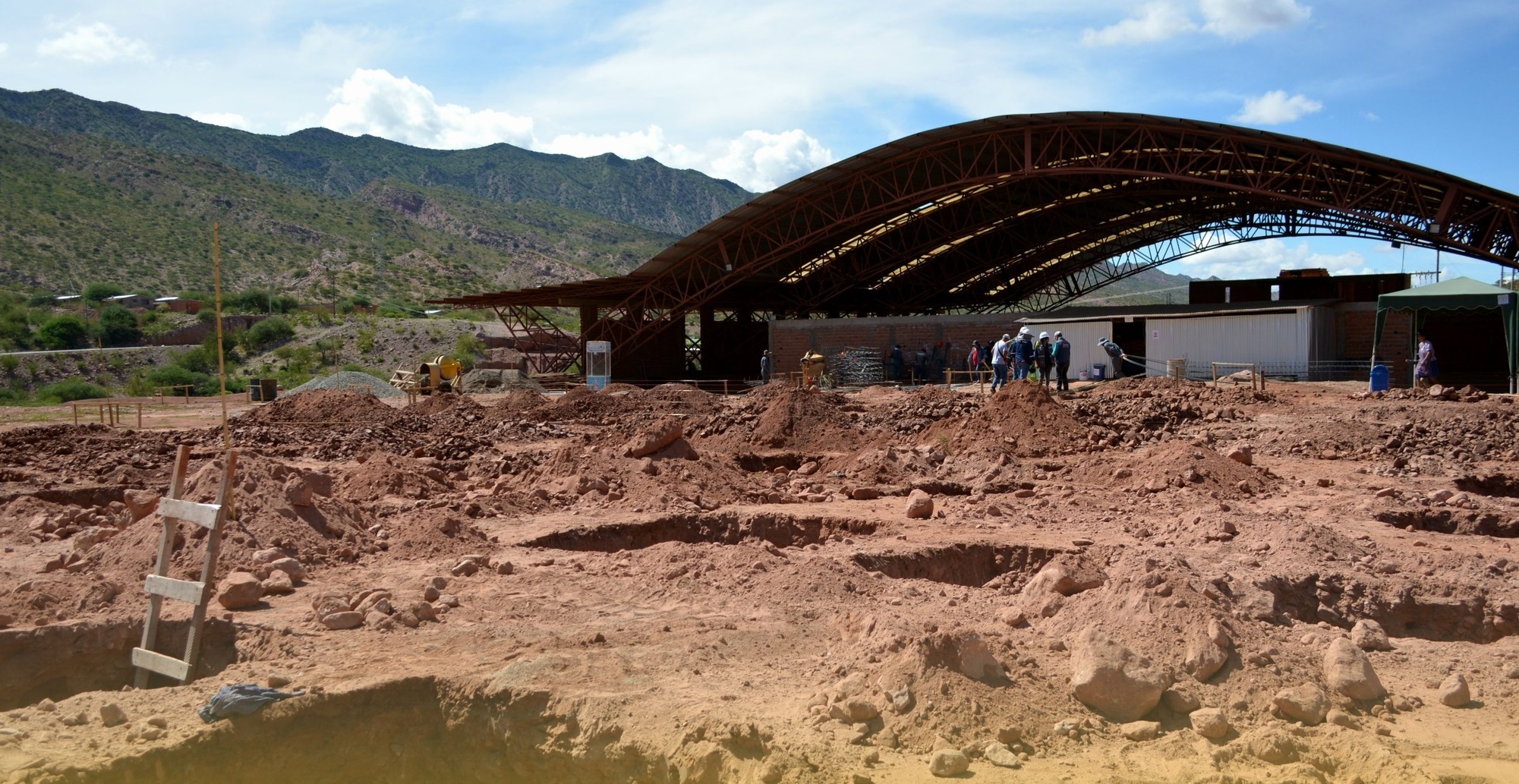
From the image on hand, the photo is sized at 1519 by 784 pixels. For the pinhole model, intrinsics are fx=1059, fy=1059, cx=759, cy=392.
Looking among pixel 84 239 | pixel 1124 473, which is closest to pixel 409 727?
pixel 1124 473

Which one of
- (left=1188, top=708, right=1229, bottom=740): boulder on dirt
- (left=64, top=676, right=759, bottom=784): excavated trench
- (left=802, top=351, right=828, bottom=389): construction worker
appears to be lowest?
(left=64, top=676, right=759, bottom=784): excavated trench

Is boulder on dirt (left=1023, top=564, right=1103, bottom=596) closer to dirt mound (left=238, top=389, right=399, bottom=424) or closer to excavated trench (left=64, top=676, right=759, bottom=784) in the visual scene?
excavated trench (left=64, top=676, right=759, bottom=784)

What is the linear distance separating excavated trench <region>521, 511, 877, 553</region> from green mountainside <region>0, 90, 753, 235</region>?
135678mm

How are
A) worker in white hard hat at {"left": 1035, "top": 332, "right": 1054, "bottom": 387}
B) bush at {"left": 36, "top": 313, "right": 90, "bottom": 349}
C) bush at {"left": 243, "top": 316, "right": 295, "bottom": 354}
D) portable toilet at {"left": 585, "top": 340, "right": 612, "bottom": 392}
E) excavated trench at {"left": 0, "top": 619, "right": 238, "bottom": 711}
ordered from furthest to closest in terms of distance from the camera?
1. bush at {"left": 243, "top": 316, "right": 295, "bottom": 354}
2. bush at {"left": 36, "top": 313, "right": 90, "bottom": 349}
3. portable toilet at {"left": 585, "top": 340, "right": 612, "bottom": 392}
4. worker in white hard hat at {"left": 1035, "top": 332, "right": 1054, "bottom": 387}
5. excavated trench at {"left": 0, "top": 619, "right": 238, "bottom": 711}

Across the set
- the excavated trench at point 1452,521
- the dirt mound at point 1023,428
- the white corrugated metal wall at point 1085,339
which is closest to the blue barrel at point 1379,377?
the dirt mound at point 1023,428

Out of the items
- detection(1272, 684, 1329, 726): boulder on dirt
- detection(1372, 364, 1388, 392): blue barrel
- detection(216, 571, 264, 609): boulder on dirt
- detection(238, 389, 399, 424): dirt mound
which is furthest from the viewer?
detection(238, 389, 399, 424): dirt mound

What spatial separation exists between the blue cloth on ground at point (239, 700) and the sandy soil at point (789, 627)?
0.07 m

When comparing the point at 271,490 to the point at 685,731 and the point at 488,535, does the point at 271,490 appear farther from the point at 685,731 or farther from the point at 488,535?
the point at 685,731

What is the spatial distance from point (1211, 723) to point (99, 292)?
6927cm

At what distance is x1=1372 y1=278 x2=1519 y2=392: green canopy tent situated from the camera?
23750 mm

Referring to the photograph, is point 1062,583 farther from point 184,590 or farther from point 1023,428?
point 1023,428

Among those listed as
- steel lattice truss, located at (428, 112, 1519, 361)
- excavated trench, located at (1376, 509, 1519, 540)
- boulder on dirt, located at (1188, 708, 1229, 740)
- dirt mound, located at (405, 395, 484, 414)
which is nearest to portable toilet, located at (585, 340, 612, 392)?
steel lattice truss, located at (428, 112, 1519, 361)

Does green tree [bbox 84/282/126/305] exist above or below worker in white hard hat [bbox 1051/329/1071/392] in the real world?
above

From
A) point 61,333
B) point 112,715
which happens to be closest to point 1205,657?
point 112,715
